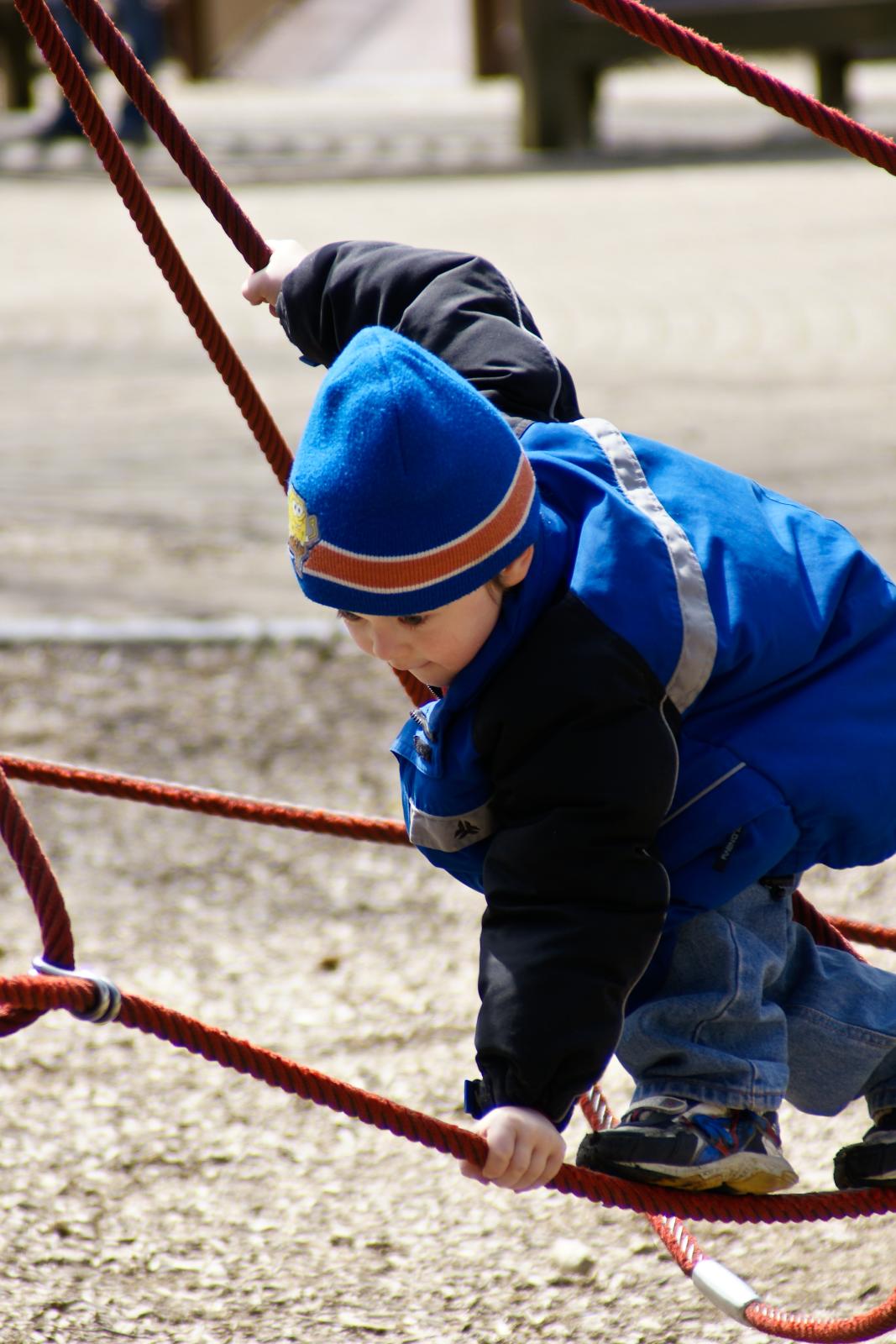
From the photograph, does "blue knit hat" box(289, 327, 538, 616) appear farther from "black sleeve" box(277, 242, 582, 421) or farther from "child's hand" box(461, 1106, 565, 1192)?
"child's hand" box(461, 1106, 565, 1192)

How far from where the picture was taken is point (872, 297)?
8.41 m

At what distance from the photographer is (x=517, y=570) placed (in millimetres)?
1606

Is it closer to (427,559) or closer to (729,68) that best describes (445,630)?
(427,559)

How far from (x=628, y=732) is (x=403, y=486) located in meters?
0.29

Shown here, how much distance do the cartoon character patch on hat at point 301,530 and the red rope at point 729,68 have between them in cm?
55

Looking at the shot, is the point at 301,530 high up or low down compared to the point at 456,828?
up

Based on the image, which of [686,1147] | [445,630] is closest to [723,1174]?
[686,1147]

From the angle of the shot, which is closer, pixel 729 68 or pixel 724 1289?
pixel 729 68

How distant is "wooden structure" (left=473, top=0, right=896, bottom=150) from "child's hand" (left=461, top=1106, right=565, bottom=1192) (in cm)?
1103

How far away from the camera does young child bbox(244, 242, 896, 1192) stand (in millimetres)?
1569

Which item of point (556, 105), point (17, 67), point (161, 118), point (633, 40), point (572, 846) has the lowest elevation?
point (17, 67)

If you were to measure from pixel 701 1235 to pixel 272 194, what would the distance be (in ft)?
31.3

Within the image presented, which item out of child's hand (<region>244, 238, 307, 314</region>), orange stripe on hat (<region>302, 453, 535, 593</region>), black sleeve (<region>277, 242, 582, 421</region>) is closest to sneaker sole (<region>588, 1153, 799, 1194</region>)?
orange stripe on hat (<region>302, 453, 535, 593</region>)

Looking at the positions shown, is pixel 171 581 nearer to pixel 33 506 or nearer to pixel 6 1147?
pixel 33 506
